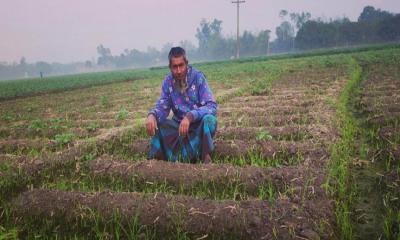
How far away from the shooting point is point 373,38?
7325 centimetres

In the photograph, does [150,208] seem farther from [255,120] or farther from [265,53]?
[265,53]

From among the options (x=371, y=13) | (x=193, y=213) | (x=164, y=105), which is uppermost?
(x=371, y=13)

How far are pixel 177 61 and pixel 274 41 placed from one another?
106482mm

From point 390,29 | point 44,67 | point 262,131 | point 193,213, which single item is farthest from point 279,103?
point 44,67

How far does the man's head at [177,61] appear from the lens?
4777 millimetres

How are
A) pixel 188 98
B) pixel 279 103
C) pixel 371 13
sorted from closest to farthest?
pixel 188 98, pixel 279 103, pixel 371 13

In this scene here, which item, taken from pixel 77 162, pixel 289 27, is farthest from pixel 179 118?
pixel 289 27

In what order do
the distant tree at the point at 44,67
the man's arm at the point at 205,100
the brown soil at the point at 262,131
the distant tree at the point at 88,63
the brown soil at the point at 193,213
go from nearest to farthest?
the brown soil at the point at 193,213 → the man's arm at the point at 205,100 → the brown soil at the point at 262,131 → the distant tree at the point at 88,63 → the distant tree at the point at 44,67

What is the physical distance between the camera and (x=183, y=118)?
4836 mm

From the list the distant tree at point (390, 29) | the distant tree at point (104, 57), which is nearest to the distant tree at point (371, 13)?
the distant tree at point (390, 29)

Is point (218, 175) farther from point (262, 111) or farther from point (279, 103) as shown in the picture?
point (279, 103)

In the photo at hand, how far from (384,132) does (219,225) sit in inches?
149

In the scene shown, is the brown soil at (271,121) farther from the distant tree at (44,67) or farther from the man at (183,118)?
the distant tree at (44,67)

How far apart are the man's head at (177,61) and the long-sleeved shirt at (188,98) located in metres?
0.24
